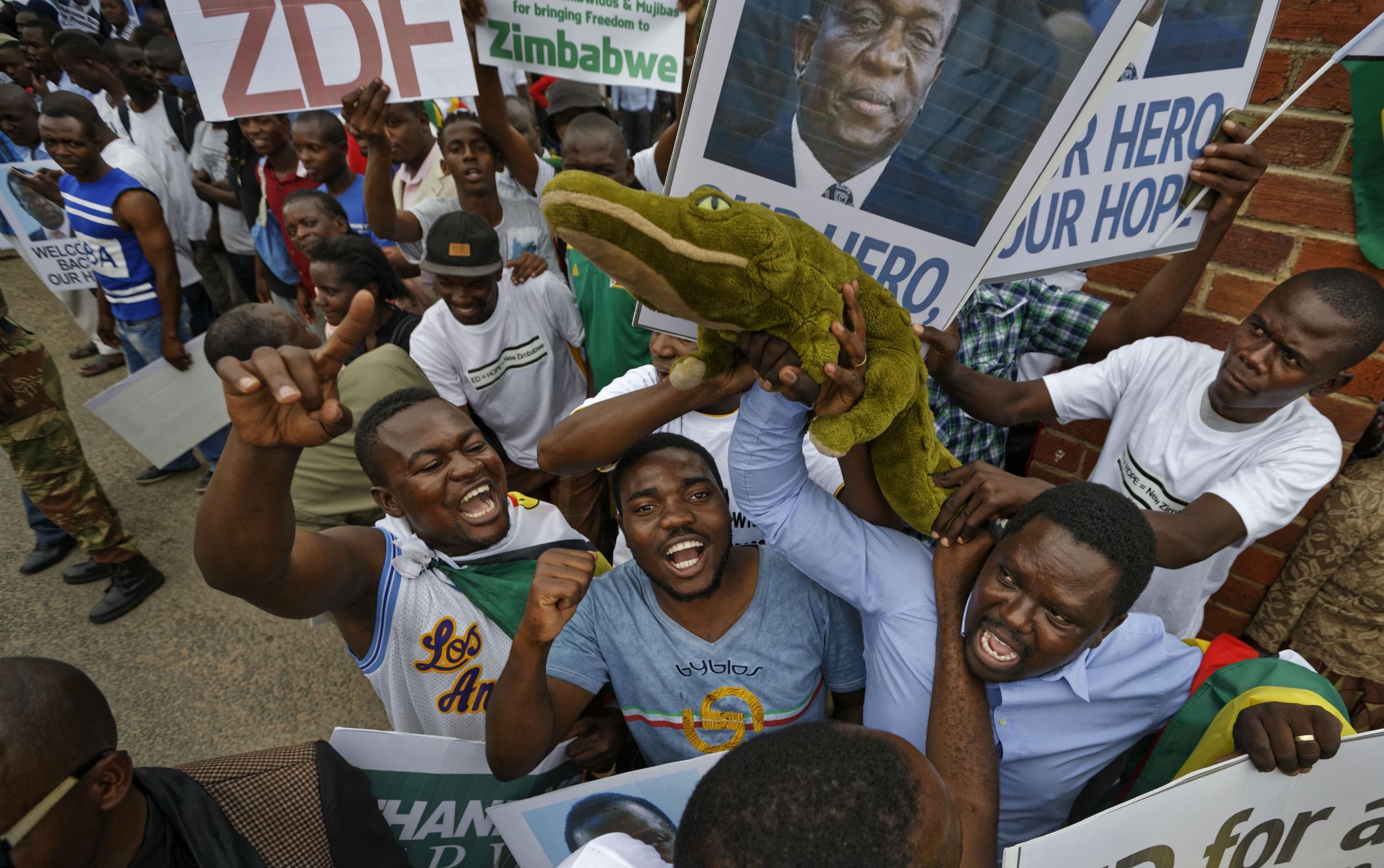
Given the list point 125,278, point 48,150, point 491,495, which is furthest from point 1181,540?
point 48,150

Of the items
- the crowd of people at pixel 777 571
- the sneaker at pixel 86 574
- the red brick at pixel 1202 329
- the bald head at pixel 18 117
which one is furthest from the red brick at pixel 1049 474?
the bald head at pixel 18 117

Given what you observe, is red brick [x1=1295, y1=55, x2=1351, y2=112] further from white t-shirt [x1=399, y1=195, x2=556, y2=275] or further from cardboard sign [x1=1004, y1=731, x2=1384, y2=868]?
white t-shirt [x1=399, y1=195, x2=556, y2=275]

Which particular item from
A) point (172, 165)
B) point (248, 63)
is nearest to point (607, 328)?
point (248, 63)

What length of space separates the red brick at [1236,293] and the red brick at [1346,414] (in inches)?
13.2

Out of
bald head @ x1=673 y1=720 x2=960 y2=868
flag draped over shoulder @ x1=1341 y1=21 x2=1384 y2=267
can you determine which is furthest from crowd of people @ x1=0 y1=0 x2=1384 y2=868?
flag draped over shoulder @ x1=1341 y1=21 x2=1384 y2=267

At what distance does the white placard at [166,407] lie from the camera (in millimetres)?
3424

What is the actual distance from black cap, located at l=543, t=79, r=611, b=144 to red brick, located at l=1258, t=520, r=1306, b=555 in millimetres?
4087

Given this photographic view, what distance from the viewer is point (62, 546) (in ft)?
13.7

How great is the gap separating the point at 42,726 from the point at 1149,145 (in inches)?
106

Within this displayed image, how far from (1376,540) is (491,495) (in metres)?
2.59

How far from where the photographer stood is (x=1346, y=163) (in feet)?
6.66

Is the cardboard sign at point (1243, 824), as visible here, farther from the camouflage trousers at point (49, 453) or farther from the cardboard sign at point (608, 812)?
the camouflage trousers at point (49, 453)

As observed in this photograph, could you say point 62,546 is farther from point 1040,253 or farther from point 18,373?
point 1040,253

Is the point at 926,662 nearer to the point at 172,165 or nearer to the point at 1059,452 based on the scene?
the point at 1059,452
